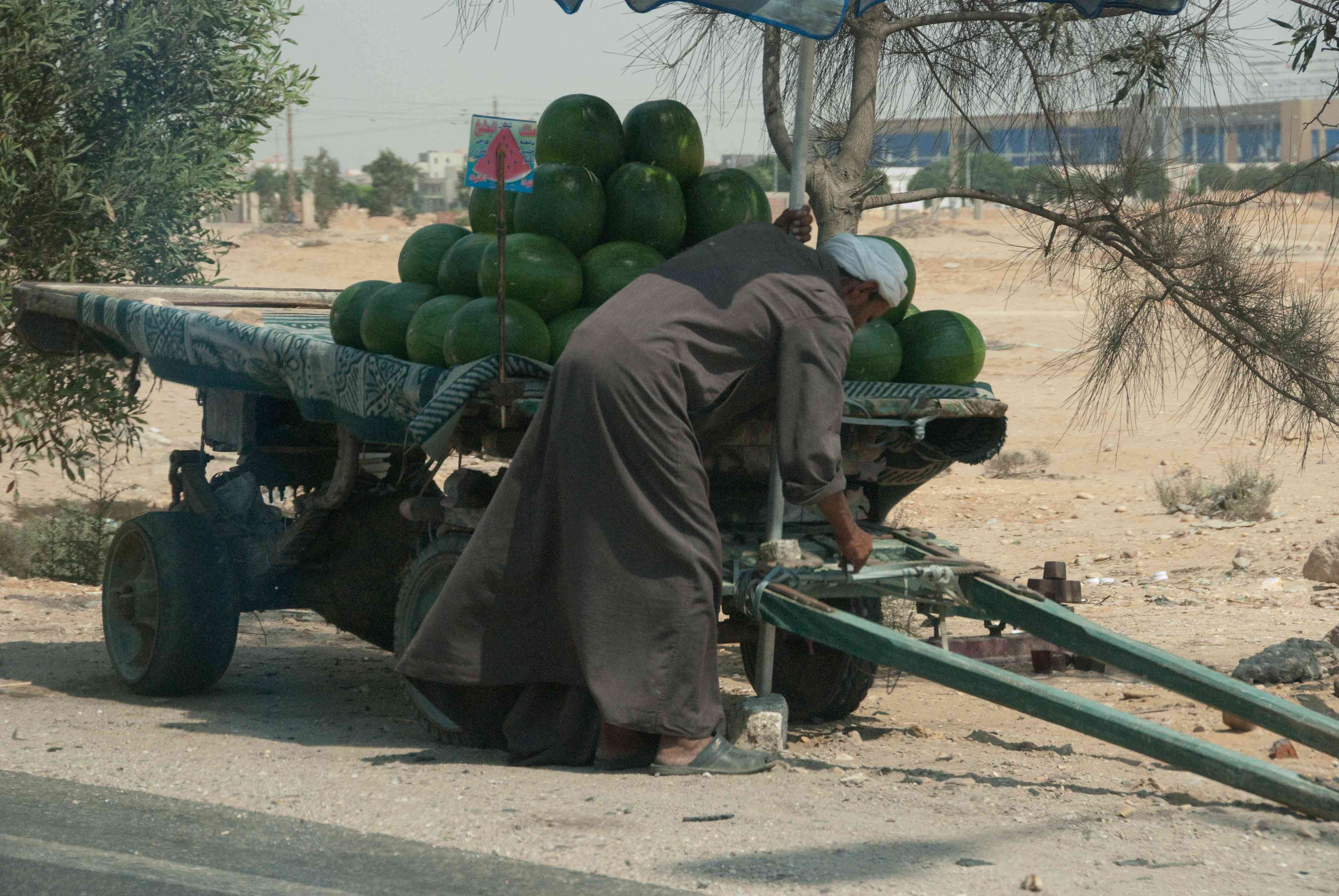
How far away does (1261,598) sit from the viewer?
8.27 metres

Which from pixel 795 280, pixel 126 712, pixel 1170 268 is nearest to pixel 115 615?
pixel 126 712

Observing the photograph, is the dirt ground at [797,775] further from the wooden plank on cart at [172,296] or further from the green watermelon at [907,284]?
the wooden plank on cart at [172,296]

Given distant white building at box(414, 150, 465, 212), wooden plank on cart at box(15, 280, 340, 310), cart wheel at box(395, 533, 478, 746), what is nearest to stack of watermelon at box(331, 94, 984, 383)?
cart wheel at box(395, 533, 478, 746)

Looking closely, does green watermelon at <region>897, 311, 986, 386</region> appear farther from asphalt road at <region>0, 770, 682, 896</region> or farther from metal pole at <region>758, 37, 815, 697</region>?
asphalt road at <region>0, 770, 682, 896</region>

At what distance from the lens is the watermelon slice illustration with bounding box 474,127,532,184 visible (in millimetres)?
4383

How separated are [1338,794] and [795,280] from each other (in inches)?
77.1

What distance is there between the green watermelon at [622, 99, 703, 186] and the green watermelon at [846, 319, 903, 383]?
0.89m

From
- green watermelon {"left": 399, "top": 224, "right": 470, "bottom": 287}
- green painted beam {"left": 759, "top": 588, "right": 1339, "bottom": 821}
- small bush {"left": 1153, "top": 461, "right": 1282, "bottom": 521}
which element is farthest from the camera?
small bush {"left": 1153, "top": 461, "right": 1282, "bottom": 521}

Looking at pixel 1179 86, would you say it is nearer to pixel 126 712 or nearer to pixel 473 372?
pixel 473 372

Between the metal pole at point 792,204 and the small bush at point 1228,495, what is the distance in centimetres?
810

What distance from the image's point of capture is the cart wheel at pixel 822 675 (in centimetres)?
514

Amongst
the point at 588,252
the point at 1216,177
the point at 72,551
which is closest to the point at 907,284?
the point at 588,252

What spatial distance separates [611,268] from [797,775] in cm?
174

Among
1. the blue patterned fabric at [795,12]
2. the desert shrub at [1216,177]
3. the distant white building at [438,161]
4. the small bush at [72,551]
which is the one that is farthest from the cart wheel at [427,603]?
the distant white building at [438,161]
